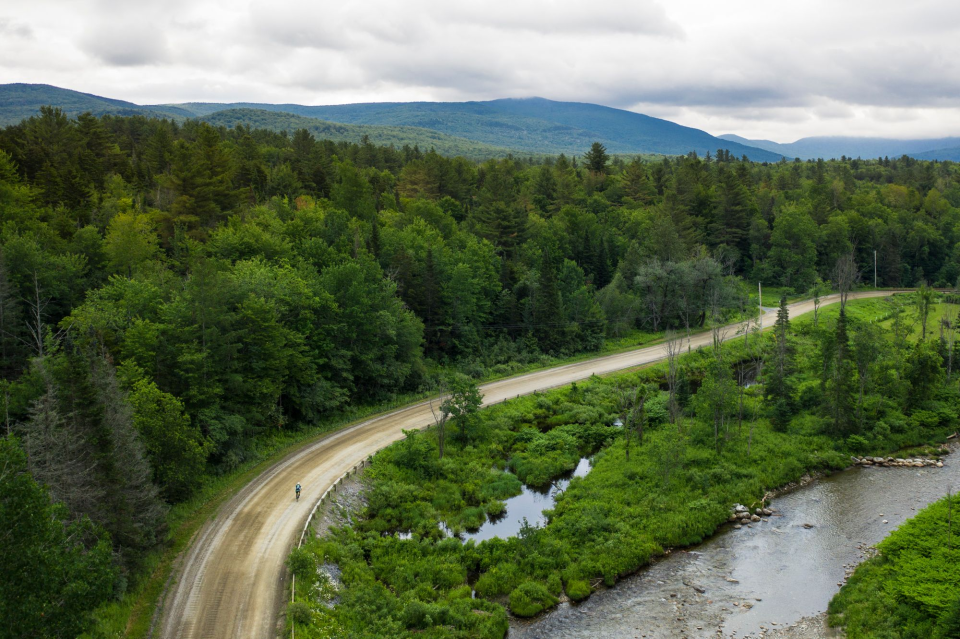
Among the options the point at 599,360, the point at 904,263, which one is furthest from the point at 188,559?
the point at 904,263

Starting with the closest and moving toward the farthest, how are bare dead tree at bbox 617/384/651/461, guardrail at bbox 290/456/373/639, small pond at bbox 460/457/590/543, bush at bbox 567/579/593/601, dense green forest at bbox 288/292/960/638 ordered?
1. guardrail at bbox 290/456/373/639
2. dense green forest at bbox 288/292/960/638
3. bush at bbox 567/579/593/601
4. small pond at bbox 460/457/590/543
5. bare dead tree at bbox 617/384/651/461

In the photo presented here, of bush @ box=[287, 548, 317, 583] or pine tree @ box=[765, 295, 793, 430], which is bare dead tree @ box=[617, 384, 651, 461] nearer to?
pine tree @ box=[765, 295, 793, 430]

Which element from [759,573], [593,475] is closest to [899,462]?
[759,573]

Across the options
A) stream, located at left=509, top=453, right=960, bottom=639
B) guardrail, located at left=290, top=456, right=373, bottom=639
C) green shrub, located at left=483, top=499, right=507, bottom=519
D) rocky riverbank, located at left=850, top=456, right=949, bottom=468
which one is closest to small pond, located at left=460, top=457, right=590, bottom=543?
green shrub, located at left=483, top=499, right=507, bottom=519

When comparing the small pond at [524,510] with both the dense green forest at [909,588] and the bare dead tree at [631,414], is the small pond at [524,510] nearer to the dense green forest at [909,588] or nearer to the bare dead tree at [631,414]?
the bare dead tree at [631,414]

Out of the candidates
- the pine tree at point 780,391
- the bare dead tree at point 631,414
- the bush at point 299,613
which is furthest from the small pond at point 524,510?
the pine tree at point 780,391

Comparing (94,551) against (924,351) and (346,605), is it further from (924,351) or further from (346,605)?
(924,351)

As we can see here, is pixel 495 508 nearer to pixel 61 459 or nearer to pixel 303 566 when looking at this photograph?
pixel 303 566
